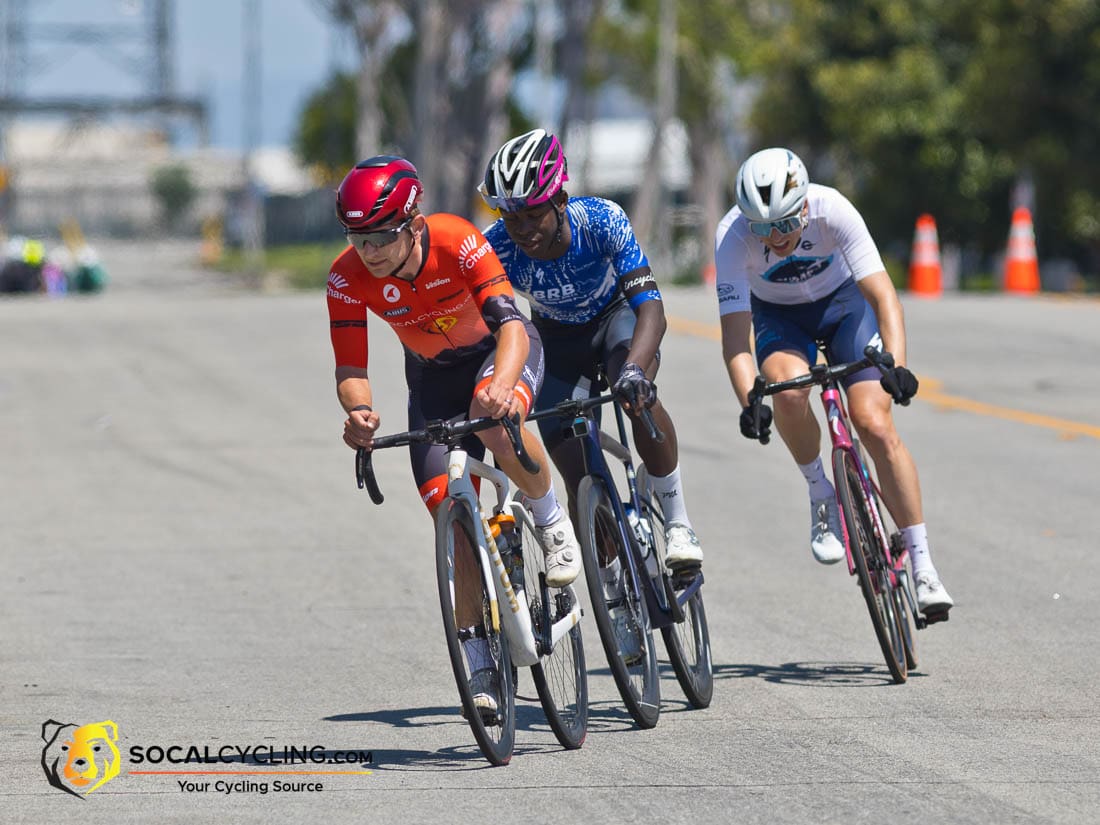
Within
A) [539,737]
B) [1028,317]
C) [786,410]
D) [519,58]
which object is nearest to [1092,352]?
[1028,317]

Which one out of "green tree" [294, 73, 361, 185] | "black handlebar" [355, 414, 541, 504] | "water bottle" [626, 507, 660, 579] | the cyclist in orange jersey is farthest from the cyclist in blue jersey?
"green tree" [294, 73, 361, 185]

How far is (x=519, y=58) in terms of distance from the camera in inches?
2173

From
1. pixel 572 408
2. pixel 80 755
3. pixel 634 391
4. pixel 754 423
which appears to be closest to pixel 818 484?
pixel 754 423

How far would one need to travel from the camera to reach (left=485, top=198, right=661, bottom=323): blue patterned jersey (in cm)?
746

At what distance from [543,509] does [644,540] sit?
0.75m

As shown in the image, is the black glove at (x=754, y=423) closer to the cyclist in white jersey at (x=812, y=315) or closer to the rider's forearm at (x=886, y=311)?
the cyclist in white jersey at (x=812, y=315)

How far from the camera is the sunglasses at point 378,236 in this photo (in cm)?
645

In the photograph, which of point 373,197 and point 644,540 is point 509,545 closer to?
point 644,540

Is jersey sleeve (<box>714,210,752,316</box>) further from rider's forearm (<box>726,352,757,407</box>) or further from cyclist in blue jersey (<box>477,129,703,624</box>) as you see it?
cyclist in blue jersey (<box>477,129,703,624</box>)

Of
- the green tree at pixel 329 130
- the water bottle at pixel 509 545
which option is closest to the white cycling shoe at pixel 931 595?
the water bottle at pixel 509 545

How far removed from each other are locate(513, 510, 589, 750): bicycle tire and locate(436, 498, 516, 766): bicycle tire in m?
0.19

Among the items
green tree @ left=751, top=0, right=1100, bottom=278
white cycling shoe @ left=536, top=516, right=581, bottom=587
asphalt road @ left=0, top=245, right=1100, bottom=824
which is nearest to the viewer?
asphalt road @ left=0, top=245, right=1100, bottom=824

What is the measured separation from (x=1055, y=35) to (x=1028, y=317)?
11158 mm

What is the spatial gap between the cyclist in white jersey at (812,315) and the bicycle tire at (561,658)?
4.11 ft
